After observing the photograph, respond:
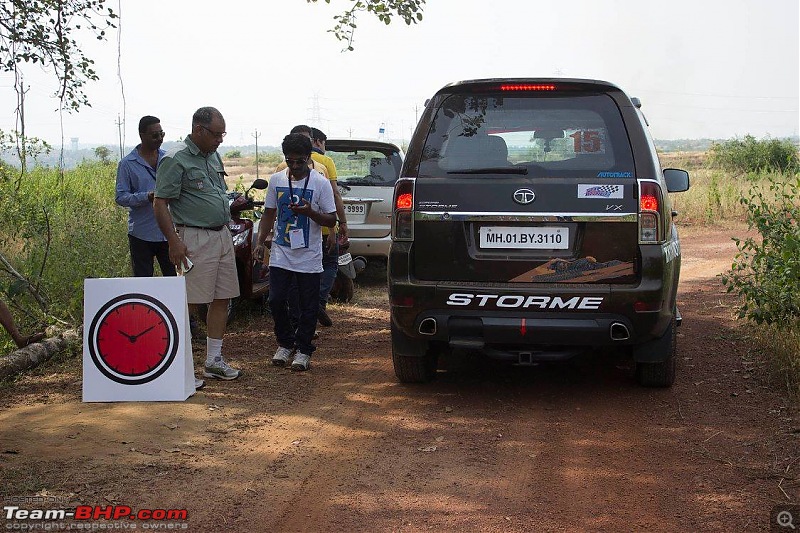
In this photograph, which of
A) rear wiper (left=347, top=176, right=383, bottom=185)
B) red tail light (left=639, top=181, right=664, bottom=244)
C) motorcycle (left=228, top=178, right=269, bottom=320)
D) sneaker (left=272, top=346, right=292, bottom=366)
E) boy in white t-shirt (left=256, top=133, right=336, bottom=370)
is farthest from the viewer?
rear wiper (left=347, top=176, right=383, bottom=185)

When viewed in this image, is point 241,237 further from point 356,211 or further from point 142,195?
point 356,211

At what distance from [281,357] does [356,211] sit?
4.36 m

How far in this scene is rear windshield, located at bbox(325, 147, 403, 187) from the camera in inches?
469

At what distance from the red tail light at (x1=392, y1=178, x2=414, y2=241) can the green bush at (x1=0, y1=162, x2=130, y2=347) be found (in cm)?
358

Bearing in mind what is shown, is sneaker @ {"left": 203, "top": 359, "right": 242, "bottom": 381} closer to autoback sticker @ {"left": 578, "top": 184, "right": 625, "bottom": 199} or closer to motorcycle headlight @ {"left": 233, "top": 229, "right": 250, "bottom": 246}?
motorcycle headlight @ {"left": 233, "top": 229, "right": 250, "bottom": 246}

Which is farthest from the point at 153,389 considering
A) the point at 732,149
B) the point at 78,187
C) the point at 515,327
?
the point at 732,149

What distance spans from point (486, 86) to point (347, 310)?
15.6 feet

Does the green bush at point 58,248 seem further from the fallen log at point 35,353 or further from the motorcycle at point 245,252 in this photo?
the motorcycle at point 245,252

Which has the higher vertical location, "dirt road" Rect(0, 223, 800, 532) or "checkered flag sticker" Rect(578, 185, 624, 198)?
"checkered flag sticker" Rect(578, 185, 624, 198)

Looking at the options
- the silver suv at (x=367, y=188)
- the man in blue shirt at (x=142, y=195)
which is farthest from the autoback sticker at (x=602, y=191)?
the silver suv at (x=367, y=188)

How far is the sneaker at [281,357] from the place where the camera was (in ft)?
25.0

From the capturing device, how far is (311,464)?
516 cm

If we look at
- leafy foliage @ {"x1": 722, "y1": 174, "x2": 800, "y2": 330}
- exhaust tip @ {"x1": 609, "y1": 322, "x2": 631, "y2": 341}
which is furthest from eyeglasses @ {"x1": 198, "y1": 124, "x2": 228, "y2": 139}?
leafy foliage @ {"x1": 722, "y1": 174, "x2": 800, "y2": 330}

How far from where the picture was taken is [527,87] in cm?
618
